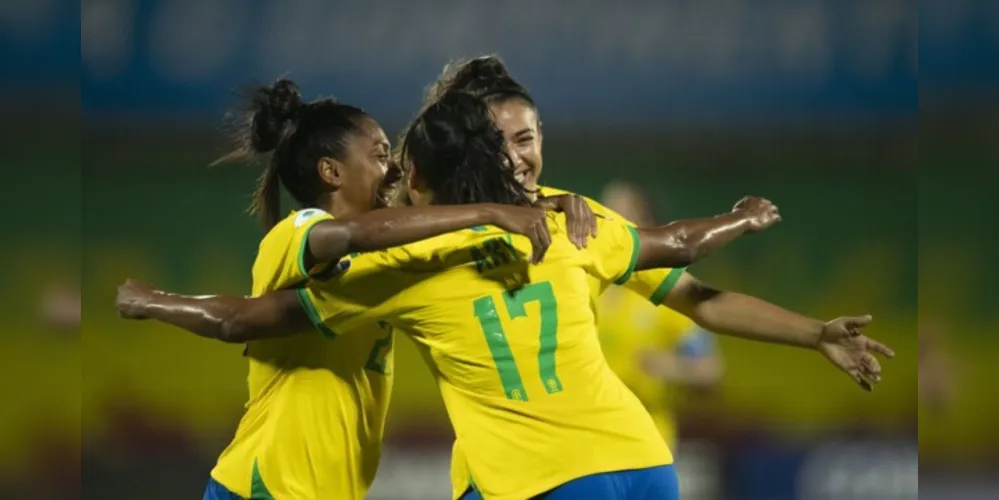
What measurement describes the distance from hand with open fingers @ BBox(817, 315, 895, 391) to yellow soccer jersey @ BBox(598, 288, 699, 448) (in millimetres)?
1375

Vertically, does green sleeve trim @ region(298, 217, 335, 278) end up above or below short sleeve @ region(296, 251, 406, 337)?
above

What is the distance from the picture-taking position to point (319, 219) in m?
2.15

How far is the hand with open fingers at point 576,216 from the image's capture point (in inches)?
84.1

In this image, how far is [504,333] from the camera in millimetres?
2023

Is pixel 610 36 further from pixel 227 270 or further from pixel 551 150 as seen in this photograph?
pixel 227 270

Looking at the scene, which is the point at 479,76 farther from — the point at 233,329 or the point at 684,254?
the point at 233,329

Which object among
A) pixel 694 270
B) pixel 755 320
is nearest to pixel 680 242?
pixel 755 320

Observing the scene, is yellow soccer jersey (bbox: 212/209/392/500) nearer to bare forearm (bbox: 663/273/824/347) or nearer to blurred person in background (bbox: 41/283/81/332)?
bare forearm (bbox: 663/273/824/347)

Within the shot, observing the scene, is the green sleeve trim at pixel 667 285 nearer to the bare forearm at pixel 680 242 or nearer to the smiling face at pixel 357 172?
the bare forearm at pixel 680 242

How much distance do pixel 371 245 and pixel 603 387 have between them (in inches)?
19.2

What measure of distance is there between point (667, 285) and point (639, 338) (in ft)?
4.70

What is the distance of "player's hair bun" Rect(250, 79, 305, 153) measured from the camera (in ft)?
8.49

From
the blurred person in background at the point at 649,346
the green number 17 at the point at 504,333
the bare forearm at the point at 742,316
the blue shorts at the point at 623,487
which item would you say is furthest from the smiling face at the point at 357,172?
the blurred person in background at the point at 649,346

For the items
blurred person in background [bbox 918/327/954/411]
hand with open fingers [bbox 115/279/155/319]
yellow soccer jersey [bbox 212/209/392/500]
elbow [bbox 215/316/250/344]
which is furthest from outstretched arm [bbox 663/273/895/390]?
blurred person in background [bbox 918/327/954/411]
